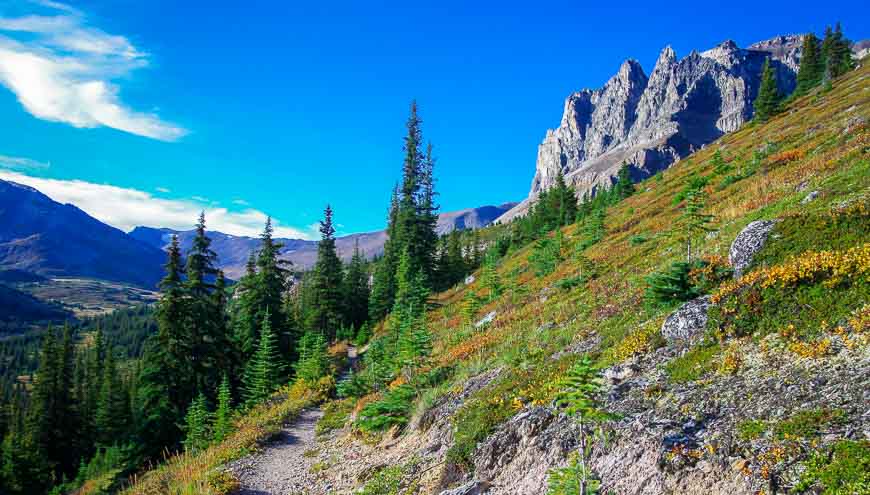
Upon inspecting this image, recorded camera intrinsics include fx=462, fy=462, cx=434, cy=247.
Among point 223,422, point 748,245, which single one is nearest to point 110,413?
point 223,422

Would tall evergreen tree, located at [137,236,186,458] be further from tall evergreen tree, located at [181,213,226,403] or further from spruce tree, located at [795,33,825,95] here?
spruce tree, located at [795,33,825,95]

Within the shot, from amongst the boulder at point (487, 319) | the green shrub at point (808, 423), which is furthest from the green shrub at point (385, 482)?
the boulder at point (487, 319)

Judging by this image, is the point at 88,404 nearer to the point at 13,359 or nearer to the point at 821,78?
the point at 821,78

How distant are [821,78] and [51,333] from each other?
101218 millimetres

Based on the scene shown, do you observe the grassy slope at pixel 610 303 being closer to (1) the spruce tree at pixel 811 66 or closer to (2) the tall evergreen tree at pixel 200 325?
(2) the tall evergreen tree at pixel 200 325

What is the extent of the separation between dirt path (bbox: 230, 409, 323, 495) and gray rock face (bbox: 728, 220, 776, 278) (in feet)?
43.2

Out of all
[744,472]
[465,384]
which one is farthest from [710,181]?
[744,472]

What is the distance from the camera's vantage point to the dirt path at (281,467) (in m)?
13.8

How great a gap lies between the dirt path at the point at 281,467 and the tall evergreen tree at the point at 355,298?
33.0 metres

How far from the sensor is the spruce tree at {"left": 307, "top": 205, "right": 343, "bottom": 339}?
48031 millimetres

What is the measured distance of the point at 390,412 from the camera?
1630 cm

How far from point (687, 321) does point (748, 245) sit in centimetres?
292

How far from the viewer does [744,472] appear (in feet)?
20.2

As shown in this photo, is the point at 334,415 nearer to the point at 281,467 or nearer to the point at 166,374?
the point at 281,467
